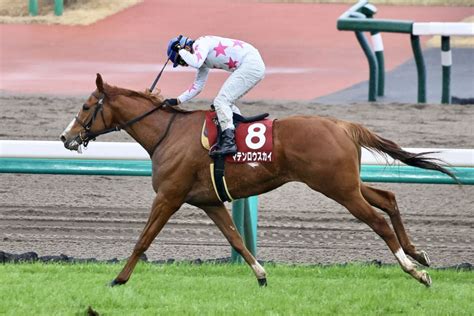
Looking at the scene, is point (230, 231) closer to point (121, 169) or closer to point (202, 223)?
point (121, 169)

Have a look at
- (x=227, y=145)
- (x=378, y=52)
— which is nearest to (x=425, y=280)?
(x=227, y=145)

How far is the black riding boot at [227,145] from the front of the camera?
7.35 metres

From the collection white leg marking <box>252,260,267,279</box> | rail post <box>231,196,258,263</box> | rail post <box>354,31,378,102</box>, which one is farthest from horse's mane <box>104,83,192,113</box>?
rail post <box>354,31,378,102</box>

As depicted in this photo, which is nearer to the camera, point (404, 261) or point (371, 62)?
point (404, 261)

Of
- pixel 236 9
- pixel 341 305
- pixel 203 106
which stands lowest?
pixel 236 9

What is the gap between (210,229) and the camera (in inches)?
376

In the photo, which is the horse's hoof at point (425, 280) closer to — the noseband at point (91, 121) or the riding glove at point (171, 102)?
the riding glove at point (171, 102)

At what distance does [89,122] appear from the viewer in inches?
304

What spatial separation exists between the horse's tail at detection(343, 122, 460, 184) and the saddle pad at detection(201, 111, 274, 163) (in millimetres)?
480

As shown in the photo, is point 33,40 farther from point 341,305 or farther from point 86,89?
point 341,305

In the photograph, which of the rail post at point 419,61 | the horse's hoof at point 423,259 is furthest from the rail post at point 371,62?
the horse's hoof at point 423,259

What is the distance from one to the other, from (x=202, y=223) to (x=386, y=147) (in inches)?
98.9

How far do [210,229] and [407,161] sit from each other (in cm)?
233

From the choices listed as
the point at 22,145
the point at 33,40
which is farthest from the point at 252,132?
the point at 33,40
